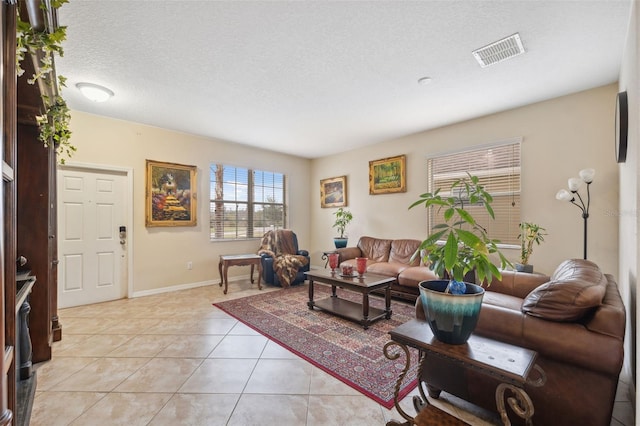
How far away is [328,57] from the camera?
2.50m

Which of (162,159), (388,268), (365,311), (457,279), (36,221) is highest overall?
(162,159)

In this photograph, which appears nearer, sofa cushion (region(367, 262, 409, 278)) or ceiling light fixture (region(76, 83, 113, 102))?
ceiling light fixture (region(76, 83, 113, 102))

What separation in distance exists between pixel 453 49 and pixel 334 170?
383cm

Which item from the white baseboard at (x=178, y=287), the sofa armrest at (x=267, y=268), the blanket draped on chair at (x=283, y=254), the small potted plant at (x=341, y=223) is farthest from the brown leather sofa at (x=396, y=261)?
the white baseboard at (x=178, y=287)

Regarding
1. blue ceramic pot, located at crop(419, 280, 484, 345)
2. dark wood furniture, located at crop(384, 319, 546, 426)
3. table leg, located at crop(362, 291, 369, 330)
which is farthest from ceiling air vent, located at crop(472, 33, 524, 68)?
table leg, located at crop(362, 291, 369, 330)

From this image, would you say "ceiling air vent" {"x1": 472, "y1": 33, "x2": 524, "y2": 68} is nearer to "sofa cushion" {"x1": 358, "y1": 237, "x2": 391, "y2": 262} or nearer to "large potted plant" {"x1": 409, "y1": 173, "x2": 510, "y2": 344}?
"large potted plant" {"x1": 409, "y1": 173, "x2": 510, "y2": 344}

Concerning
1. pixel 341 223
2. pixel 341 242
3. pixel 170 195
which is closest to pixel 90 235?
pixel 170 195

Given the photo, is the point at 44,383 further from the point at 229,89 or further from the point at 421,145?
the point at 421,145

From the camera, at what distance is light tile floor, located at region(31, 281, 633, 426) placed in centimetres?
168

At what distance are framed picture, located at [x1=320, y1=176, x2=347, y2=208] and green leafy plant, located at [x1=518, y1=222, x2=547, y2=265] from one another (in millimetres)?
3149

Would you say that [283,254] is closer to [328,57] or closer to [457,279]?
[328,57]

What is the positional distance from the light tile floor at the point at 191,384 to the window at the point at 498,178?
2.12m

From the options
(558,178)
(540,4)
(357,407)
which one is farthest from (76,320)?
A: (558,178)

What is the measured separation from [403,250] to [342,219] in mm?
→ 1562
